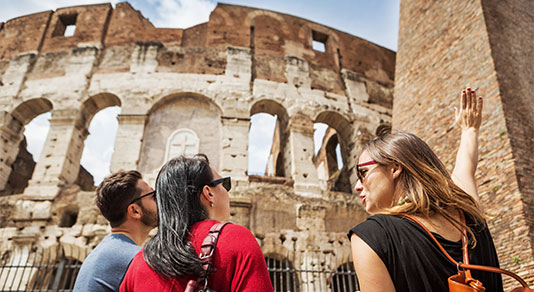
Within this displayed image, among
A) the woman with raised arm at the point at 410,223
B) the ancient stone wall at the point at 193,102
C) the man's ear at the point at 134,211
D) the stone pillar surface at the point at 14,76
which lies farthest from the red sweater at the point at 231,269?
the stone pillar surface at the point at 14,76

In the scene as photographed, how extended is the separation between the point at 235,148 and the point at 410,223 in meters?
8.83

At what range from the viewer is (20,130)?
10.8m

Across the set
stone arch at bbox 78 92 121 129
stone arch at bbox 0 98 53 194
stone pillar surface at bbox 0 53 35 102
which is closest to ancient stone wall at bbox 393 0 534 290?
stone arch at bbox 78 92 121 129

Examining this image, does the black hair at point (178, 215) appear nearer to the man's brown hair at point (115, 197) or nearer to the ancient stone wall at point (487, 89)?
the man's brown hair at point (115, 197)

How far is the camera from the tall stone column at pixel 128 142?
9.52 metres

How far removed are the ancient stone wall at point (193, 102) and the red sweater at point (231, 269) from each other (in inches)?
292

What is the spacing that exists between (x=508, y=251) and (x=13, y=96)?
513 inches

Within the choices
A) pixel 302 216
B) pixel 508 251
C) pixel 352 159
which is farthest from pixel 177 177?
pixel 352 159

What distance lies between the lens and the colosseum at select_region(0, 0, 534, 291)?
6316 millimetres

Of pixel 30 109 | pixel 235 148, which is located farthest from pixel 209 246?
pixel 30 109

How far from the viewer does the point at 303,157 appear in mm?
10258

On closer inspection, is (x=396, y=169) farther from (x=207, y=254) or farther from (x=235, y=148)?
(x=235, y=148)

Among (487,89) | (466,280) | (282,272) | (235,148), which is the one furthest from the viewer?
(235,148)

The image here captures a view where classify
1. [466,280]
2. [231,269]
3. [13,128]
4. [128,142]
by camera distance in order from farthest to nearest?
[13,128] < [128,142] < [231,269] < [466,280]
